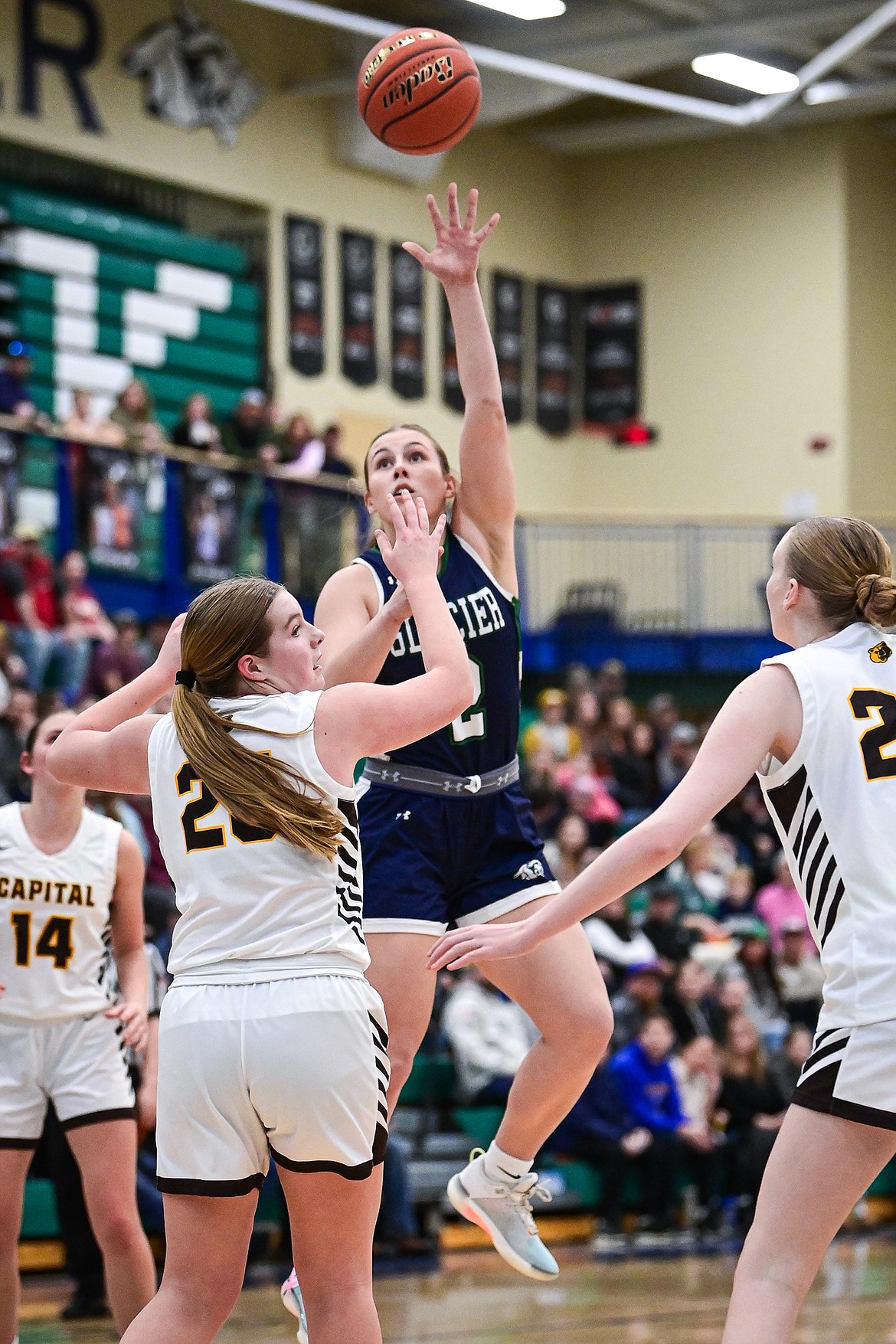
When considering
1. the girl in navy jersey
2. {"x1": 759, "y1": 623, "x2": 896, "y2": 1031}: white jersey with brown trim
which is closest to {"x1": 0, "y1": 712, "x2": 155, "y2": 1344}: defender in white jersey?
the girl in navy jersey

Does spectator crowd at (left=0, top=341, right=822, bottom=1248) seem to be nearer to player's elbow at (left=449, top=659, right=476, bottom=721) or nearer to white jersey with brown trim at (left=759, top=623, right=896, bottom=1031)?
player's elbow at (left=449, top=659, right=476, bottom=721)

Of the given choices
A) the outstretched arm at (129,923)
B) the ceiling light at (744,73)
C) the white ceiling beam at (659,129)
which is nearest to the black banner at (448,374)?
the white ceiling beam at (659,129)

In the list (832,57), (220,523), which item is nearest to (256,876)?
(220,523)

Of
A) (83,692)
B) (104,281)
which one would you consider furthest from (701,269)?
(83,692)

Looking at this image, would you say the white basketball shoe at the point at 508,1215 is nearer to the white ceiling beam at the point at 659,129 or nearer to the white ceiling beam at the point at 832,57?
the white ceiling beam at the point at 832,57

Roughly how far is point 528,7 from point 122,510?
859cm

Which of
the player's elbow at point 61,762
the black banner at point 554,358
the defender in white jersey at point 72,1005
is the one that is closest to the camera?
the player's elbow at point 61,762

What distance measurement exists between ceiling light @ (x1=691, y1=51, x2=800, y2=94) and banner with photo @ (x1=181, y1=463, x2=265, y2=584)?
875 cm

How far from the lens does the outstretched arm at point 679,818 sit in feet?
11.5

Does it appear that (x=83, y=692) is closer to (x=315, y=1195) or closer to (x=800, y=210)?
(x=315, y=1195)

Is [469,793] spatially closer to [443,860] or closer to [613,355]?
[443,860]

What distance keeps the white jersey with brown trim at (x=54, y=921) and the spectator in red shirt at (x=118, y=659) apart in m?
6.96

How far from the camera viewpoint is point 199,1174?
348cm

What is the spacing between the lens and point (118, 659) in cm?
1280
